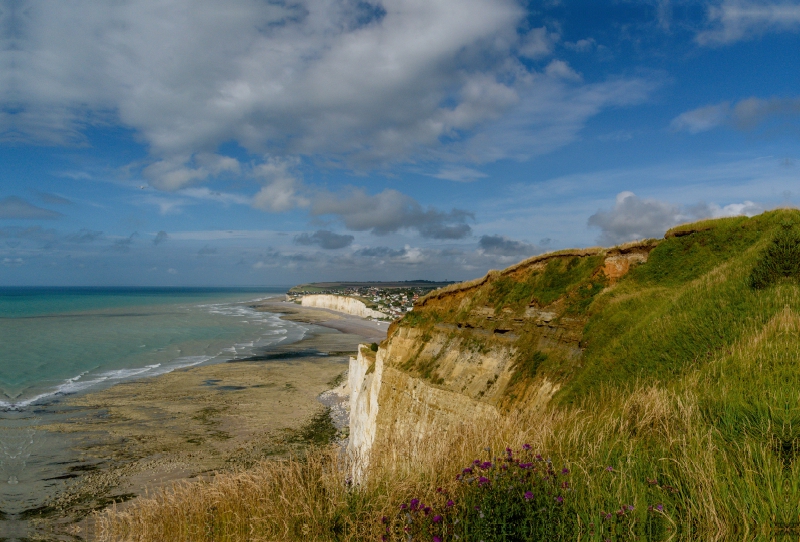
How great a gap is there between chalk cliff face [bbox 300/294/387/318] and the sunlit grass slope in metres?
108

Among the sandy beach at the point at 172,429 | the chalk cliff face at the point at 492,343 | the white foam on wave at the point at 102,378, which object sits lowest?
the sandy beach at the point at 172,429

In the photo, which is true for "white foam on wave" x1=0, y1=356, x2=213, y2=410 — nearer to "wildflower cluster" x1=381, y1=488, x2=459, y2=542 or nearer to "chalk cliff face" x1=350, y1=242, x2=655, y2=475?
"chalk cliff face" x1=350, y1=242, x2=655, y2=475

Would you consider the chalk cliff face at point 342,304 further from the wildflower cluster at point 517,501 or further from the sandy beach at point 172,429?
the wildflower cluster at point 517,501

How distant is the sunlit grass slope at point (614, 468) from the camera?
13.8 feet

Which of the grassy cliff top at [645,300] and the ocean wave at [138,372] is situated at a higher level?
the grassy cliff top at [645,300]

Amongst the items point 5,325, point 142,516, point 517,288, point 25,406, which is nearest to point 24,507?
point 142,516

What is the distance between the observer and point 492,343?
59.9 ft

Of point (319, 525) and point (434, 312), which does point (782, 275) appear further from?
point (434, 312)

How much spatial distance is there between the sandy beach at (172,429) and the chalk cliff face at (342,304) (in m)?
73.9

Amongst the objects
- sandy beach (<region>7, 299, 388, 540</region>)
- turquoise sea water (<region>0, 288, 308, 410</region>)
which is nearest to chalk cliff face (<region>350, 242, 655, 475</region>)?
sandy beach (<region>7, 299, 388, 540</region>)

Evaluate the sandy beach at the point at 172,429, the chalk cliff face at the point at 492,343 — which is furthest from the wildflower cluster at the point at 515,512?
the chalk cliff face at the point at 492,343

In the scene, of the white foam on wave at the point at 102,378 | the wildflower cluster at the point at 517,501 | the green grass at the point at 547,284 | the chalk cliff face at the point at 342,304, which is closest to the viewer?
the wildflower cluster at the point at 517,501

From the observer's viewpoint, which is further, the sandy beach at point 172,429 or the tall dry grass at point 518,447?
the sandy beach at point 172,429

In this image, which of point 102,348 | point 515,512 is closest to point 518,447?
point 515,512
